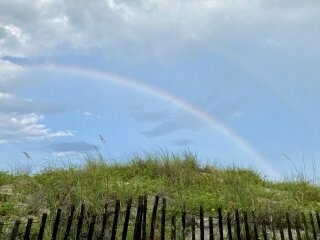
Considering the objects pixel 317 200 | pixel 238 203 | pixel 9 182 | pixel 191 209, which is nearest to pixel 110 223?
pixel 191 209

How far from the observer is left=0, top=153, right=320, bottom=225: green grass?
30.5 feet

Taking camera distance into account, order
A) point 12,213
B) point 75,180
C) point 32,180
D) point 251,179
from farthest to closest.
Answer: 1. point 251,179
2. point 32,180
3. point 75,180
4. point 12,213

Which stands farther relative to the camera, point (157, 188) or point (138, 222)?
point (157, 188)

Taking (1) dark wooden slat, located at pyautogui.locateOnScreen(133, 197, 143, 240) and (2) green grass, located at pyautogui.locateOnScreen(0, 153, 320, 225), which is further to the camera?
(2) green grass, located at pyautogui.locateOnScreen(0, 153, 320, 225)

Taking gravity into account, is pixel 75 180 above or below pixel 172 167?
below

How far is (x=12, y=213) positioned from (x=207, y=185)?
4178 mm

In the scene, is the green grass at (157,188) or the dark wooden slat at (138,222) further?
the green grass at (157,188)

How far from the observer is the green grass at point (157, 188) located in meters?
9.28

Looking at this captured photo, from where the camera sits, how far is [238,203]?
370 inches

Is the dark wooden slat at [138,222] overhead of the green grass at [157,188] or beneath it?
beneath

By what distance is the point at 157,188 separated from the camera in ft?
34.0

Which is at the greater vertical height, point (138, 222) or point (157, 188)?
point (157, 188)

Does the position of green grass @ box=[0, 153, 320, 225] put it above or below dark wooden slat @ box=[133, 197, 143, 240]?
above

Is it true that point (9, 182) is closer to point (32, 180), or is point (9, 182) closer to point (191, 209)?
point (32, 180)
